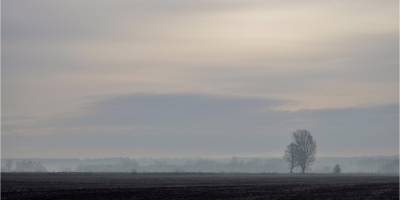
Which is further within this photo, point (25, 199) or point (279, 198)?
point (279, 198)

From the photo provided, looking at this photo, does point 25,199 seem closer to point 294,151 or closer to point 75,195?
point 75,195

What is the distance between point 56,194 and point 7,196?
4515 millimetres

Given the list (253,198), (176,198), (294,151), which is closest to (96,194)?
(176,198)

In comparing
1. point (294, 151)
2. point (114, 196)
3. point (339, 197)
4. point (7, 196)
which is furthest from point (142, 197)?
point (294, 151)

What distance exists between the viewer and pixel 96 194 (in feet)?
164

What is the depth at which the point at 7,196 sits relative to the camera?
1767 inches

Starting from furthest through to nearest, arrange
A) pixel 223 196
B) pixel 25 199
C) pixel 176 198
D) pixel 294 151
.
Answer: pixel 294 151 < pixel 223 196 < pixel 176 198 < pixel 25 199

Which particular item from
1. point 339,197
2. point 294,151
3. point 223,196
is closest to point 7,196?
point 223,196

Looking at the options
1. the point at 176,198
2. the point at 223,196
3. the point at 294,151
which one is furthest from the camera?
the point at 294,151

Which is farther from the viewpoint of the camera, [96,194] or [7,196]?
[96,194]

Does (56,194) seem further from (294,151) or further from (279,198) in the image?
(294,151)

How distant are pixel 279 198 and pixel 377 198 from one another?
6.44m

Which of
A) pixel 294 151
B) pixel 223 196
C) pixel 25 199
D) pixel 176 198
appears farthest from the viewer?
pixel 294 151

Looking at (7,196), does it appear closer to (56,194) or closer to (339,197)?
(56,194)
